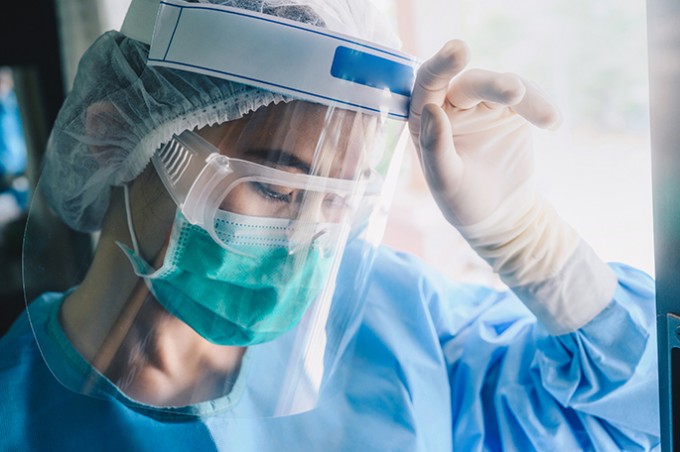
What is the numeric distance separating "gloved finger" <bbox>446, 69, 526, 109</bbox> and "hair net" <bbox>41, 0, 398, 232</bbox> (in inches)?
5.6

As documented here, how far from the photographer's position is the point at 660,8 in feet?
2.27

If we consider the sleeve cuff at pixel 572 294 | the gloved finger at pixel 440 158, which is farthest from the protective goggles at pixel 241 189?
the sleeve cuff at pixel 572 294

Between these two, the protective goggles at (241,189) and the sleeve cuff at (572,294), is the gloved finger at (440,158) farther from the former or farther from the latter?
the sleeve cuff at (572,294)

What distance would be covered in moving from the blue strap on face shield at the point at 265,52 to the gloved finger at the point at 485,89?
154mm

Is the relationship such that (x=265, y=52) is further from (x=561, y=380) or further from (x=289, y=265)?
(x=561, y=380)

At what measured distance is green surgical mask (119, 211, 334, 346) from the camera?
94cm

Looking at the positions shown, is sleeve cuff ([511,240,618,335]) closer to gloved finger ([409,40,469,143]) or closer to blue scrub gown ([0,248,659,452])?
blue scrub gown ([0,248,659,452])

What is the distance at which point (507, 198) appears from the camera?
1078 mm

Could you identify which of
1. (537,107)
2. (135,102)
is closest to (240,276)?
(135,102)

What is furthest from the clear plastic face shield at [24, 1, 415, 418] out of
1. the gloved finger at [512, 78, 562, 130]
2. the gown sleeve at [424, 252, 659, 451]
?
the gown sleeve at [424, 252, 659, 451]

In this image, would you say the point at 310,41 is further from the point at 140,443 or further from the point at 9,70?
the point at 9,70

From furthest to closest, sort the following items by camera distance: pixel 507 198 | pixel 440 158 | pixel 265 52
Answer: pixel 507 198
pixel 440 158
pixel 265 52

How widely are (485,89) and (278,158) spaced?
12.9 inches

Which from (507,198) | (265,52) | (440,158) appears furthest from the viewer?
(507,198)
